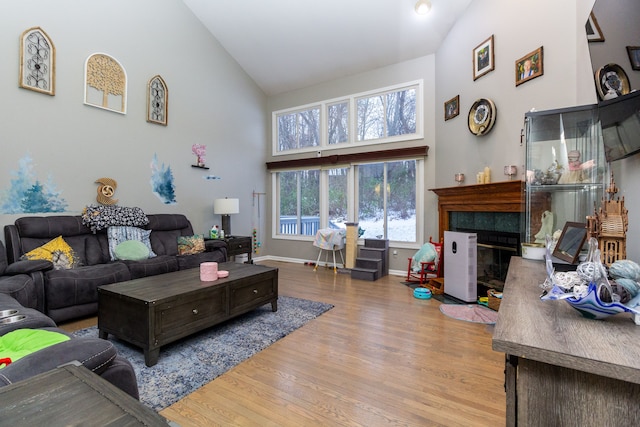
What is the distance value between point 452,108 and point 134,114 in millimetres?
4691

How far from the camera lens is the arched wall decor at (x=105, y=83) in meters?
4.00

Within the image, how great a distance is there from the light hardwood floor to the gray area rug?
0.33 feet

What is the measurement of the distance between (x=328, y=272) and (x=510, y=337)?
488 centimetres

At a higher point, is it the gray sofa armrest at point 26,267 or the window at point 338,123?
the window at point 338,123

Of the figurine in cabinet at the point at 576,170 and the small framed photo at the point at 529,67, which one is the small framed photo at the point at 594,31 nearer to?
the figurine in cabinet at the point at 576,170

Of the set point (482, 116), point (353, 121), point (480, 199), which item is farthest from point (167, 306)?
point (353, 121)

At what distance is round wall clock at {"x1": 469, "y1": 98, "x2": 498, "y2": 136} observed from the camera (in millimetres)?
3727

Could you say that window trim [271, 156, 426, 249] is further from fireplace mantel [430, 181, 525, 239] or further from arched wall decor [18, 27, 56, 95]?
arched wall decor [18, 27, 56, 95]

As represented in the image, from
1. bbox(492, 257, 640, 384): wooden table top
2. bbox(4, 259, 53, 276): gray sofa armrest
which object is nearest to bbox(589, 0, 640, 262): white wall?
bbox(492, 257, 640, 384): wooden table top

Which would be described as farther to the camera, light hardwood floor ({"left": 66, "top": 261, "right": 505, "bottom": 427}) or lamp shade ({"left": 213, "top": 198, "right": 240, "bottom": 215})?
lamp shade ({"left": 213, "top": 198, "right": 240, "bottom": 215})

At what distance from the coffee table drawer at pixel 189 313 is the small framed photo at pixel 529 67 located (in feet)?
12.3

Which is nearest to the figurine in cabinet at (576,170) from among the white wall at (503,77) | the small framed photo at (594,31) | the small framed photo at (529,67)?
the white wall at (503,77)

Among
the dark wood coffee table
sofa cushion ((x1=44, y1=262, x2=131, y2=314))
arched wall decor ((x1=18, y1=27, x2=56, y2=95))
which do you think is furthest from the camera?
arched wall decor ((x1=18, y1=27, x2=56, y2=95))

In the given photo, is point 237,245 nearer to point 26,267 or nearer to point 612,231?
point 26,267
